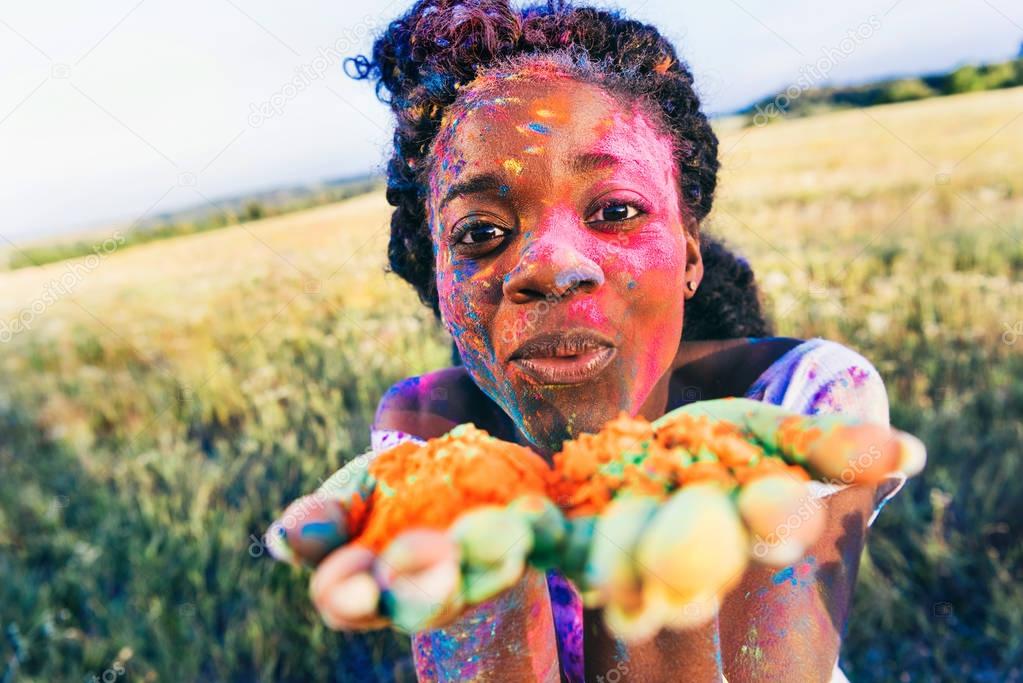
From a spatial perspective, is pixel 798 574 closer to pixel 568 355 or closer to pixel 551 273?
pixel 568 355

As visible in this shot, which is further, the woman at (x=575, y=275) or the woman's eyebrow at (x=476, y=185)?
the woman's eyebrow at (x=476, y=185)

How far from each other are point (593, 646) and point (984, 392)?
2601mm

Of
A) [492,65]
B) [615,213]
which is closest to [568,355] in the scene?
[615,213]

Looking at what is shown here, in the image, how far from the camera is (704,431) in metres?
1.39

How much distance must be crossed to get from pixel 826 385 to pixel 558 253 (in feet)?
2.27

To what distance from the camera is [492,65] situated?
1815mm

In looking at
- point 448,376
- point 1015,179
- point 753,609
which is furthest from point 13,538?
point 1015,179

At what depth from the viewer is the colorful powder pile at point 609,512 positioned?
1.18 metres

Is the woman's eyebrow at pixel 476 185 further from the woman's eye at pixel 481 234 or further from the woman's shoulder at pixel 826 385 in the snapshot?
the woman's shoulder at pixel 826 385

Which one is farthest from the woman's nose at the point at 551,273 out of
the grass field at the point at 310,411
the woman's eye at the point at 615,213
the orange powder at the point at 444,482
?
the grass field at the point at 310,411

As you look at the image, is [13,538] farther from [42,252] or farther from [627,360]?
[42,252]

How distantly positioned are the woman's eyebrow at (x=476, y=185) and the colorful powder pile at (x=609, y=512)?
49cm

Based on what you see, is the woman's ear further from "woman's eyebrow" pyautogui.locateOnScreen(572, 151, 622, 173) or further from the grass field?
the grass field

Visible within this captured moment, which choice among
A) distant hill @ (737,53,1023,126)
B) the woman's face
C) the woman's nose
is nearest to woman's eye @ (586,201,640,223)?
the woman's face
